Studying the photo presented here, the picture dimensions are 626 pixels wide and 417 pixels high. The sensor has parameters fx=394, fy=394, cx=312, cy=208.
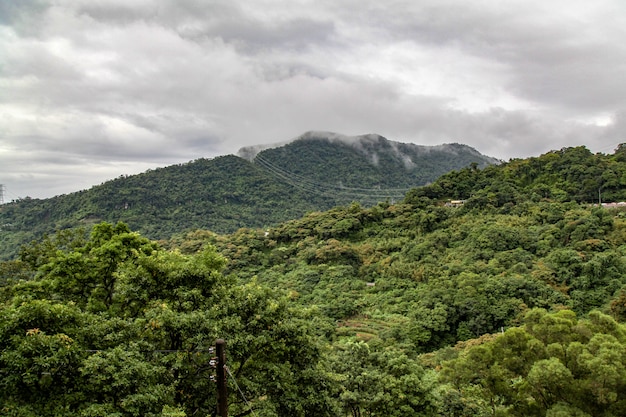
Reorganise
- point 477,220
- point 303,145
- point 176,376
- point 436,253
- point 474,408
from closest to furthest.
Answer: point 176,376 → point 474,408 → point 436,253 → point 477,220 → point 303,145

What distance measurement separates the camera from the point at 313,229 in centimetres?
4412

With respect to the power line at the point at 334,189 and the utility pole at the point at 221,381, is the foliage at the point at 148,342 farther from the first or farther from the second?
the power line at the point at 334,189

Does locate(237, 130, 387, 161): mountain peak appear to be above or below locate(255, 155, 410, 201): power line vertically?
above

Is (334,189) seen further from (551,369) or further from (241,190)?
(551,369)

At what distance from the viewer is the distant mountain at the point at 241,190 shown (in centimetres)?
7556

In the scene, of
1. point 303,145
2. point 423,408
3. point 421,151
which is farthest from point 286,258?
point 421,151

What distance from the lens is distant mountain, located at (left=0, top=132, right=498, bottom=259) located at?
248ft

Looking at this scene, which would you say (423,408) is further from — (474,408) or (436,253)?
(436,253)

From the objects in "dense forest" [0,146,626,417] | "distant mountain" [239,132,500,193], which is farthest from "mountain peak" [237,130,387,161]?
"dense forest" [0,146,626,417]

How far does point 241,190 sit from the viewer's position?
92.8m

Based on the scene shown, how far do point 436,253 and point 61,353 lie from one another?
101 ft

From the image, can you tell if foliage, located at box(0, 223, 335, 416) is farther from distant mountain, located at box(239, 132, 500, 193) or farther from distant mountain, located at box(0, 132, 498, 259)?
distant mountain, located at box(239, 132, 500, 193)

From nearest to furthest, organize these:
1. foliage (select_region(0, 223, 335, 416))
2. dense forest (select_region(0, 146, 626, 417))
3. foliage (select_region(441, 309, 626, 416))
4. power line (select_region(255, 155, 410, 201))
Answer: foliage (select_region(0, 223, 335, 416)) < dense forest (select_region(0, 146, 626, 417)) < foliage (select_region(441, 309, 626, 416)) < power line (select_region(255, 155, 410, 201))

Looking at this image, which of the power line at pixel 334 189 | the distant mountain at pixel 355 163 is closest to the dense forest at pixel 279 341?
the power line at pixel 334 189
